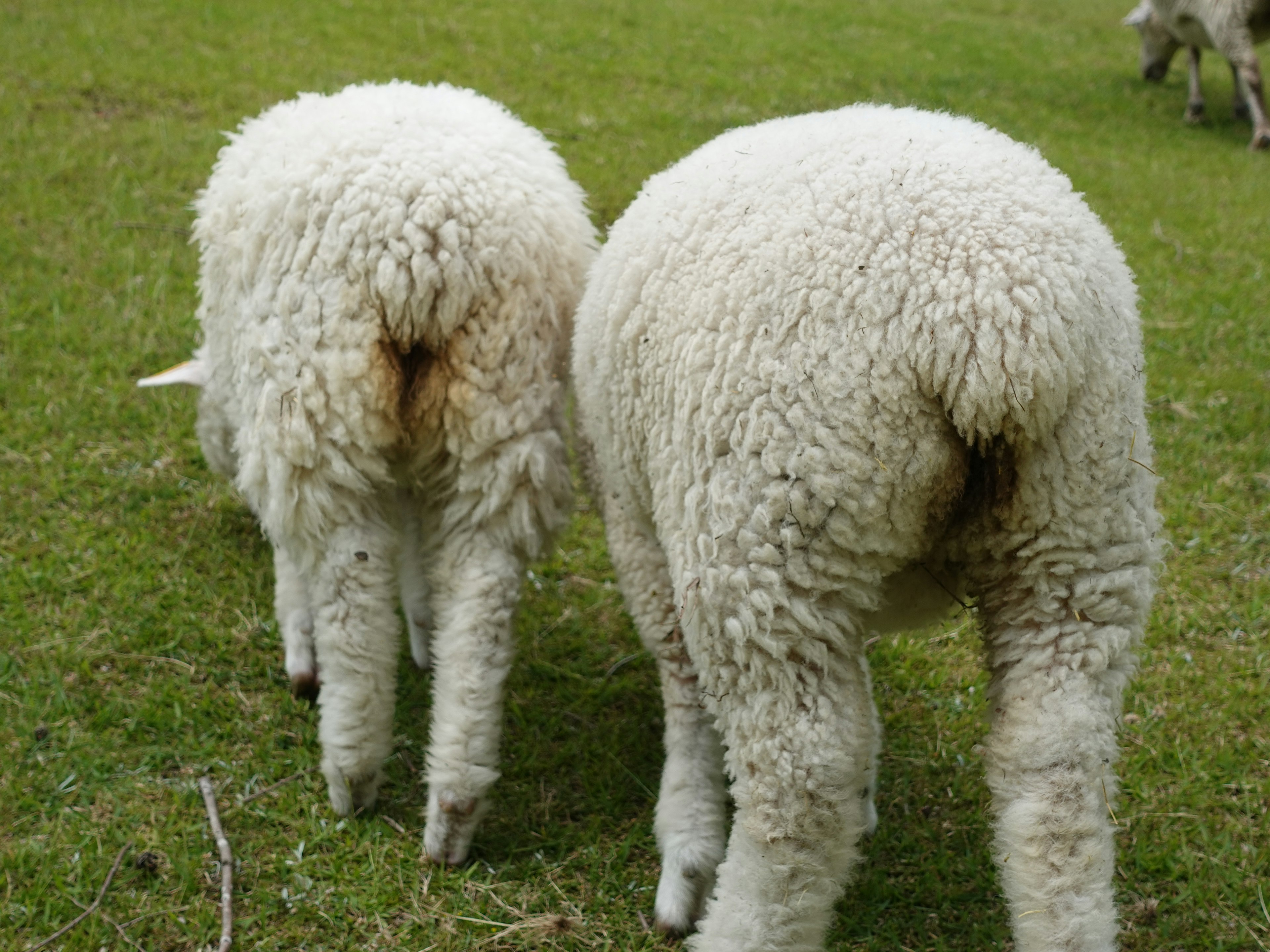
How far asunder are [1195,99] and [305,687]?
10283 mm

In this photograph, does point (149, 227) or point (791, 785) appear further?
point (149, 227)

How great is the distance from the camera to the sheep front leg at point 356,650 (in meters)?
2.83

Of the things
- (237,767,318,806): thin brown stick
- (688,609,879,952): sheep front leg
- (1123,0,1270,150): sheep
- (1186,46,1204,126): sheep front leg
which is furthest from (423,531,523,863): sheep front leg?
(1186,46,1204,126): sheep front leg

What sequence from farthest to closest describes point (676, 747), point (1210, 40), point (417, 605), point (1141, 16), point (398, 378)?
1. point (1141, 16)
2. point (1210, 40)
3. point (417, 605)
4. point (676, 747)
5. point (398, 378)

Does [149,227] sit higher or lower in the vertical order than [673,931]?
higher

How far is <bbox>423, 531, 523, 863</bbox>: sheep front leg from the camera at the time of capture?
2795 mm

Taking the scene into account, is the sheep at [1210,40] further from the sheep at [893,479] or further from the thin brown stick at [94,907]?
the thin brown stick at [94,907]

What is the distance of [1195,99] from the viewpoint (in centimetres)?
1016

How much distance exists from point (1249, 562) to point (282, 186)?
3.65m

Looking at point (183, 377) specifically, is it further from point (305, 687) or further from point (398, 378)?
point (398, 378)

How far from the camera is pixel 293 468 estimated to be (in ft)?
9.12

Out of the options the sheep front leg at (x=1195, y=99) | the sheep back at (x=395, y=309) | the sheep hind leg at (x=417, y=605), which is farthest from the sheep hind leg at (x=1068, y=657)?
the sheep front leg at (x=1195, y=99)

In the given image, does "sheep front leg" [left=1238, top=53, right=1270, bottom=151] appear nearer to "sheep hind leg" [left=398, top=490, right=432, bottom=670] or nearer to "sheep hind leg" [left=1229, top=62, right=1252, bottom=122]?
"sheep hind leg" [left=1229, top=62, right=1252, bottom=122]

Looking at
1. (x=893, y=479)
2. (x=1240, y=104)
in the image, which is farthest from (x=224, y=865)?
(x=1240, y=104)
